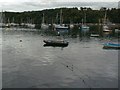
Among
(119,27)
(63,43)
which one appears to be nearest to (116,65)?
(63,43)

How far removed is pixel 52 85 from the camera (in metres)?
39.6

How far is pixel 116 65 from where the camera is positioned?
185ft

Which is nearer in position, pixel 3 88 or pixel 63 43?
pixel 3 88

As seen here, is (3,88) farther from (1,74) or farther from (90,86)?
(90,86)

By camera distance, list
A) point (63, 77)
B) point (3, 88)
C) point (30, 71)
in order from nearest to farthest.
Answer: point (3, 88), point (63, 77), point (30, 71)

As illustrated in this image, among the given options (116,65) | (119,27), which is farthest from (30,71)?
(119,27)

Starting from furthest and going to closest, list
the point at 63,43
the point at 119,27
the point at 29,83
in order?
the point at 119,27 → the point at 63,43 → the point at 29,83

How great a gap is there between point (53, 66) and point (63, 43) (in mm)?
37036

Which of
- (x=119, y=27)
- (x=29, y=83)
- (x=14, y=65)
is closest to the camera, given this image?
(x=29, y=83)

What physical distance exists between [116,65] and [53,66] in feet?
42.4

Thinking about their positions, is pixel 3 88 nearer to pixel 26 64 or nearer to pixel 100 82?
pixel 100 82

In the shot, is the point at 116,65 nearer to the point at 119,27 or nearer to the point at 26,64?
the point at 26,64

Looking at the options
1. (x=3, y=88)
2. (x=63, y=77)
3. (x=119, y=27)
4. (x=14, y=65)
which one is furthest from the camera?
(x=119, y=27)

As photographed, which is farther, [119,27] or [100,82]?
[119,27]
